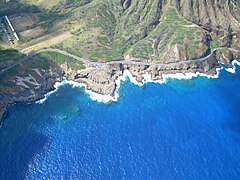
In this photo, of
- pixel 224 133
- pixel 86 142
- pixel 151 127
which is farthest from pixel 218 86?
pixel 86 142

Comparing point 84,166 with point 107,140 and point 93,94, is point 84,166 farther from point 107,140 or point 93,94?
point 93,94

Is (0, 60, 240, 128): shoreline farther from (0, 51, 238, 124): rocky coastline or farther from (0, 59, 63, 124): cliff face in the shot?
(0, 59, 63, 124): cliff face

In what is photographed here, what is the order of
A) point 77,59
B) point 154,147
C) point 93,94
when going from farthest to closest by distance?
point 77,59
point 93,94
point 154,147

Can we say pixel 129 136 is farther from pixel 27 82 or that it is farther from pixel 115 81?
pixel 27 82

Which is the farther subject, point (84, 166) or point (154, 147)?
point (154, 147)

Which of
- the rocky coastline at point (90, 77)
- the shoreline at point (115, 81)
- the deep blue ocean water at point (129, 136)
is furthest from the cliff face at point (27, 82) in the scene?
the deep blue ocean water at point (129, 136)

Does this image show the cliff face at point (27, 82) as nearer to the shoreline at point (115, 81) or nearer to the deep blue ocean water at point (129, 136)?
the shoreline at point (115, 81)

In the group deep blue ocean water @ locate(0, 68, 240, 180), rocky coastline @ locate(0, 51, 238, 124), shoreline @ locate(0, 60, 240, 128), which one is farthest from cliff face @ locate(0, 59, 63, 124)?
deep blue ocean water @ locate(0, 68, 240, 180)

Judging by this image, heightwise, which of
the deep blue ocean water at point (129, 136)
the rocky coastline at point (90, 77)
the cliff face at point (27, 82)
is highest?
the cliff face at point (27, 82)
